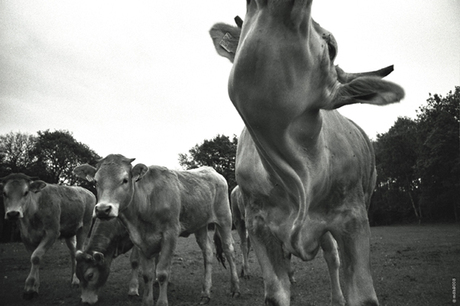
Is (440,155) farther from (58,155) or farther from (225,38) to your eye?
(58,155)

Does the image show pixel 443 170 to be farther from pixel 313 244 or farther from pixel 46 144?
pixel 46 144

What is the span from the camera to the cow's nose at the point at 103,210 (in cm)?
596

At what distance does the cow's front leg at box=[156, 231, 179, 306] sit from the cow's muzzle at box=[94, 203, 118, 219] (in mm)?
1527

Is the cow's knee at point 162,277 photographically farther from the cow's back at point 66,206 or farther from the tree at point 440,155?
the tree at point 440,155

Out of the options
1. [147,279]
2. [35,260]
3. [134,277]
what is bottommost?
[134,277]

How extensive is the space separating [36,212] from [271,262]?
29.3ft

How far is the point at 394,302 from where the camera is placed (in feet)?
20.8

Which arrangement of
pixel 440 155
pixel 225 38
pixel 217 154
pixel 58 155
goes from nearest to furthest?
1. pixel 225 38
2. pixel 440 155
3. pixel 58 155
4. pixel 217 154

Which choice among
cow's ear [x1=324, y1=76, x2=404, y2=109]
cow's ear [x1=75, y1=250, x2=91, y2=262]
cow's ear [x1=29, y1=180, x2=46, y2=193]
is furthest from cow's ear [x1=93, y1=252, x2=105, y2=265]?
cow's ear [x1=324, y1=76, x2=404, y2=109]

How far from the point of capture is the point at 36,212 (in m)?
9.34

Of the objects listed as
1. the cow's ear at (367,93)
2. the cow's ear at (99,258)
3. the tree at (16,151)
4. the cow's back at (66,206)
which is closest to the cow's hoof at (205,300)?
the cow's ear at (99,258)

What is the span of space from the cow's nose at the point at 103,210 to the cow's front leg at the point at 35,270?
11.3 ft

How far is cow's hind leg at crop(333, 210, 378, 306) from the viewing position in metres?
2.13

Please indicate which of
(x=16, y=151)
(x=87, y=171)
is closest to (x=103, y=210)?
(x=87, y=171)
